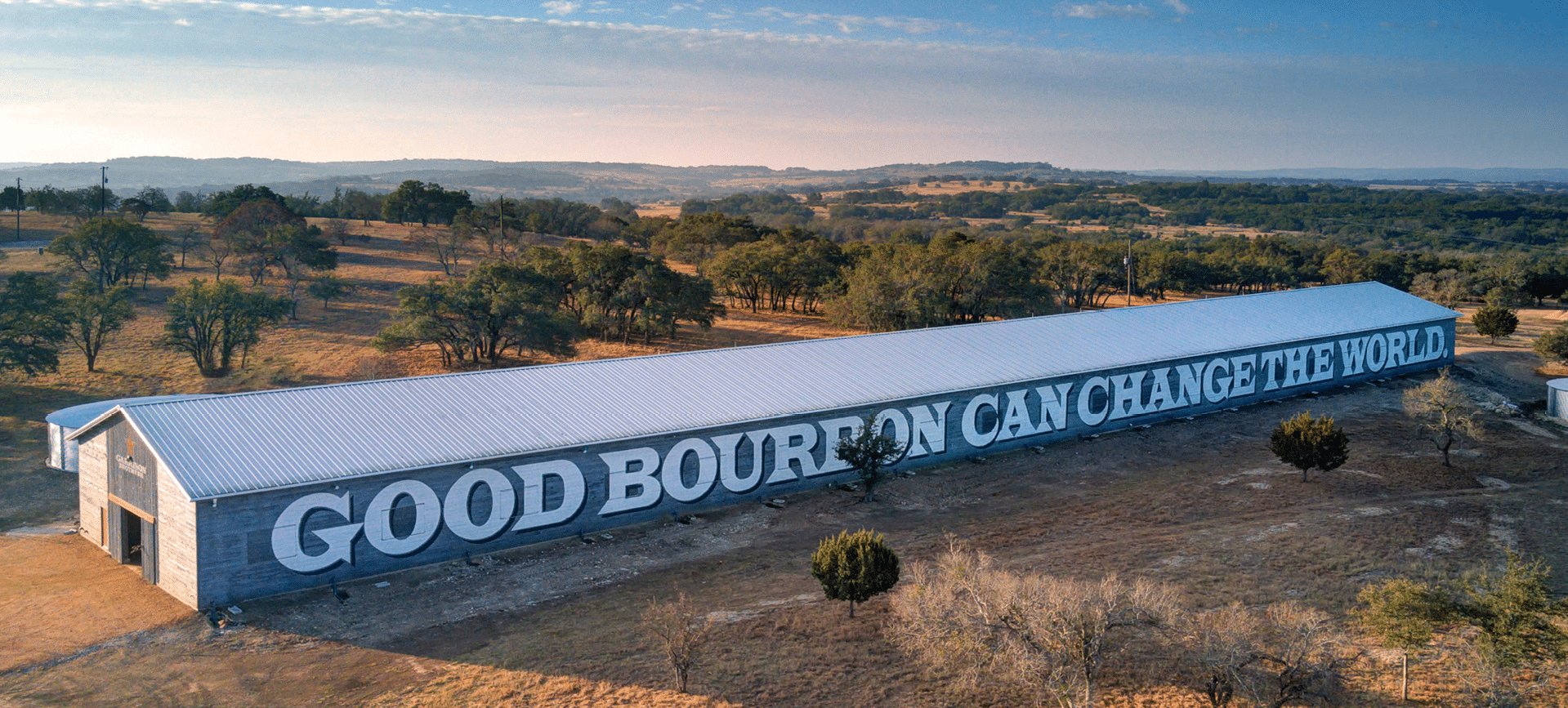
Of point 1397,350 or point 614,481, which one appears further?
point 1397,350

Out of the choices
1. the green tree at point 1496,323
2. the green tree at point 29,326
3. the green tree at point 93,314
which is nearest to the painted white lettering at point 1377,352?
the green tree at point 1496,323

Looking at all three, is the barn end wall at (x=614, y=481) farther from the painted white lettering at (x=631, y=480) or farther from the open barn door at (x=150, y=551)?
the open barn door at (x=150, y=551)

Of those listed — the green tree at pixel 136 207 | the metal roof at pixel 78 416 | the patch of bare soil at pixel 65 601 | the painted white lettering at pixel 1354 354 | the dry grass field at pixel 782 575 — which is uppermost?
the green tree at pixel 136 207

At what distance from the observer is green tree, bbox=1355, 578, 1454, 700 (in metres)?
17.5

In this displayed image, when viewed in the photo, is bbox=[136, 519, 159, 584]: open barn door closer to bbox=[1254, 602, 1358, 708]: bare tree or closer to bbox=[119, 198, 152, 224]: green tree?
bbox=[1254, 602, 1358, 708]: bare tree

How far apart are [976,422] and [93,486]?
26.8 m

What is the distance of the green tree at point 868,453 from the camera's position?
1172 inches

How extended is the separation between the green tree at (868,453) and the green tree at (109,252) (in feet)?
175

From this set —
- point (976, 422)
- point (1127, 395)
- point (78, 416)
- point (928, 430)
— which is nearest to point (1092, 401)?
point (1127, 395)

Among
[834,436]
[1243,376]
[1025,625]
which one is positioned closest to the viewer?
[1025,625]

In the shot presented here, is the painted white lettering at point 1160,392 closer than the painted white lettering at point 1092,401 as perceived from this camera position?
No

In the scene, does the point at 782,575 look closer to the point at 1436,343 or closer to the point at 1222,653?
the point at 1222,653

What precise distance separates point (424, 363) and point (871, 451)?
30.0m

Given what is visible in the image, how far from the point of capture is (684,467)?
1112 inches
